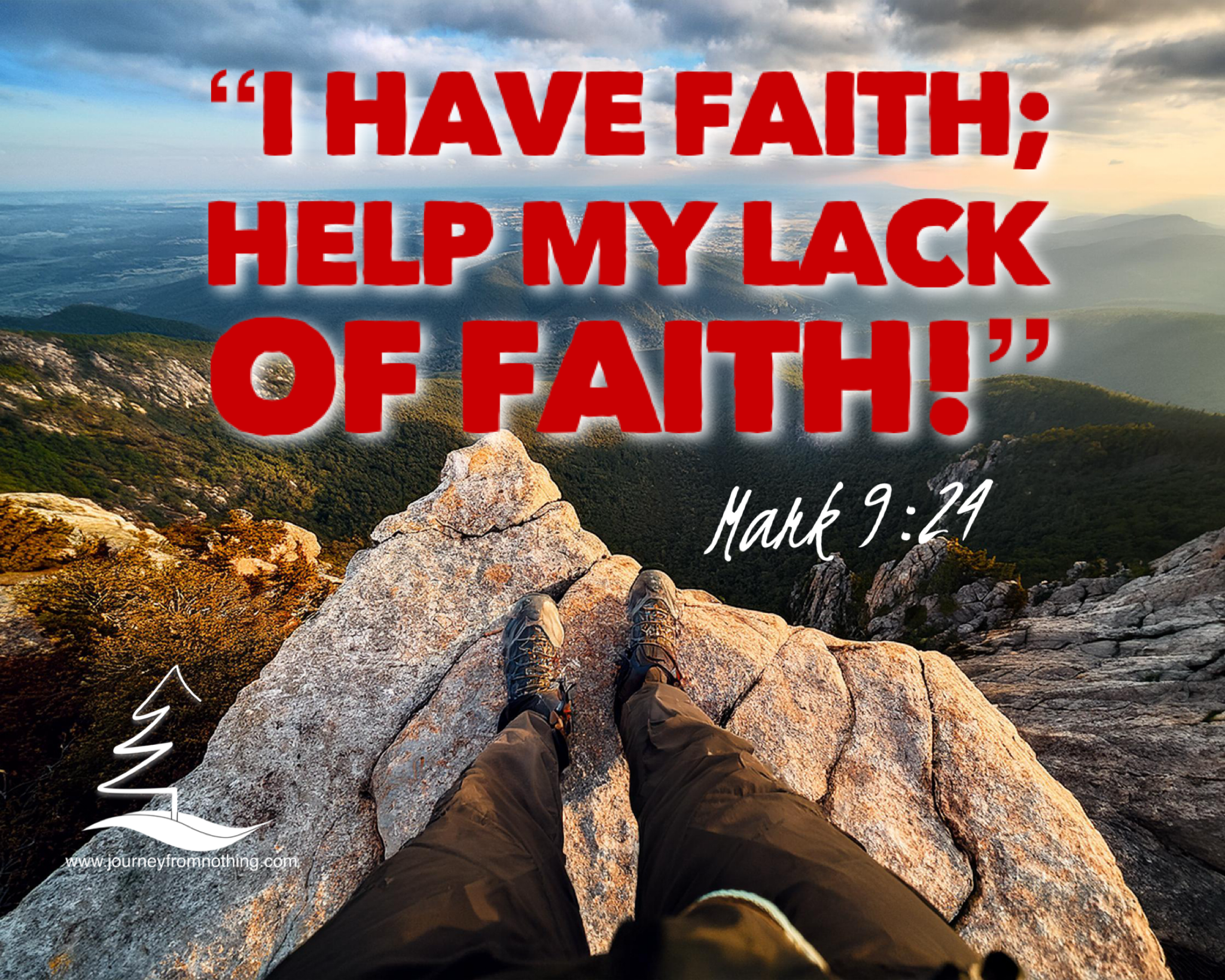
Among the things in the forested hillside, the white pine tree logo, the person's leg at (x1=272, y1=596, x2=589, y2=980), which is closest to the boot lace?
the person's leg at (x1=272, y1=596, x2=589, y2=980)

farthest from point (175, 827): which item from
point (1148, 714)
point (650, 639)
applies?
point (1148, 714)

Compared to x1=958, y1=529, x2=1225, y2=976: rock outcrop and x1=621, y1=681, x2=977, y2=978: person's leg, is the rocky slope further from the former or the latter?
x1=621, y1=681, x2=977, y2=978: person's leg

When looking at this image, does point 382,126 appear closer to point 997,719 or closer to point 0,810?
point 0,810

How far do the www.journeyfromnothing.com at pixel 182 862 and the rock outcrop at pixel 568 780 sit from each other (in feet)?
0.12

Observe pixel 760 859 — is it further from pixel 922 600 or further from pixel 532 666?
pixel 922 600

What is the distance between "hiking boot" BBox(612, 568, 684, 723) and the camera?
5.72 meters

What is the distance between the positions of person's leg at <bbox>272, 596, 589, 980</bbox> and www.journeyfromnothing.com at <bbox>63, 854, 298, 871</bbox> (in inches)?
125

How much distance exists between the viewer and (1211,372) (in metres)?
175

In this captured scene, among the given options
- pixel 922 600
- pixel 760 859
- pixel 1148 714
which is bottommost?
pixel 922 600

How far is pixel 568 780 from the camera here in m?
5.30

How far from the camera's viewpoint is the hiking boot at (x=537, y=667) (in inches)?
207

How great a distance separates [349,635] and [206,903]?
3.07m

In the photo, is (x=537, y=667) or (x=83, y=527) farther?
(x=83, y=527)

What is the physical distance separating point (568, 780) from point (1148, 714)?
943 cm
